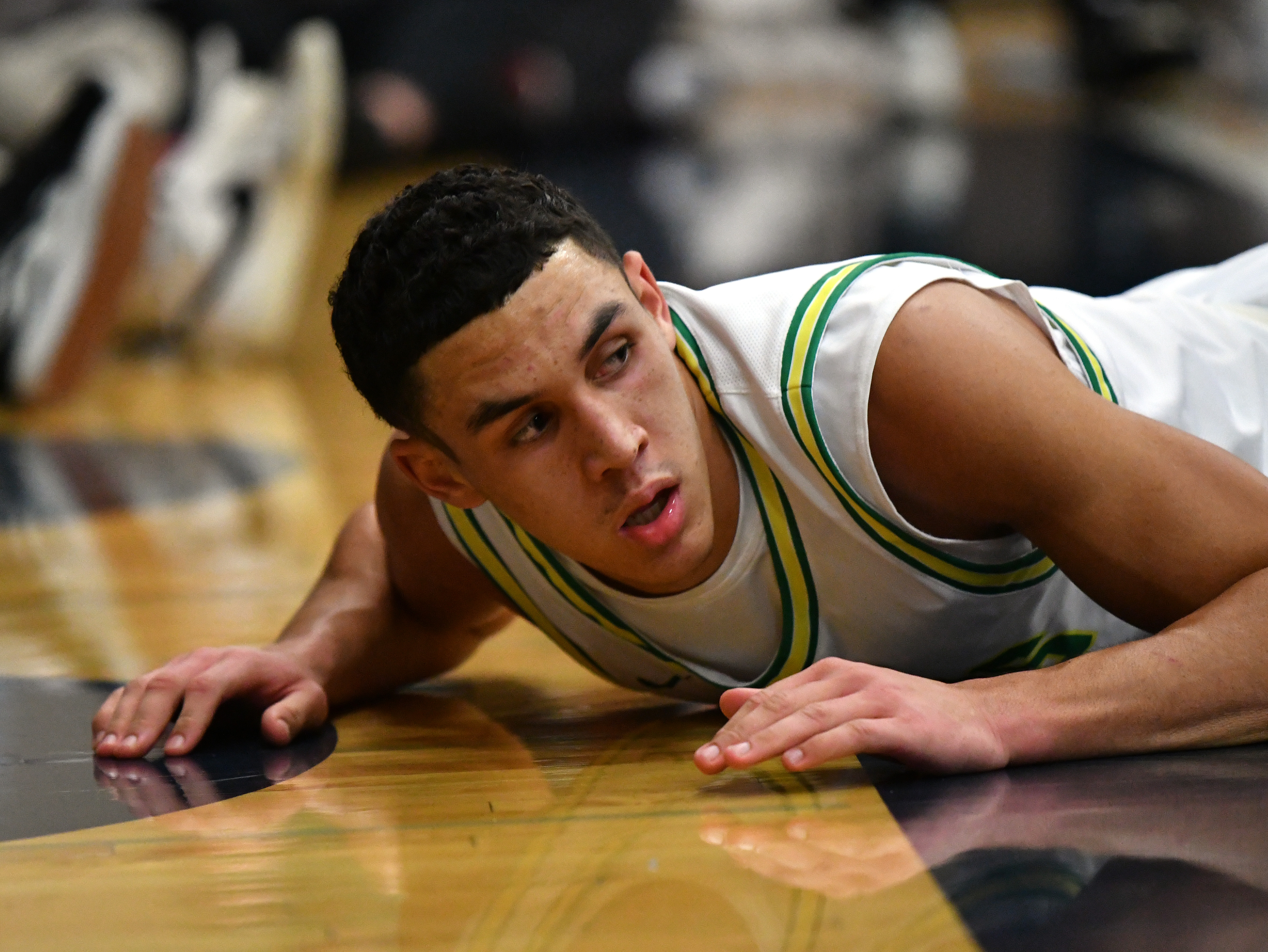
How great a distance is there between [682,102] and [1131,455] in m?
7.92

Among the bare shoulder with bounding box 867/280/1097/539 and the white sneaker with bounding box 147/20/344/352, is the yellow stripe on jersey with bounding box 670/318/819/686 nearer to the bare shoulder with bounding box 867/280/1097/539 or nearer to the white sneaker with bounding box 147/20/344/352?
the bare shoulder with bounding box 867/280/1097/539

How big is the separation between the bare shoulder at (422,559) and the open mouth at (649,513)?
1.23 ft

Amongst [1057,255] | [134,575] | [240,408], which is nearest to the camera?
[134,575]

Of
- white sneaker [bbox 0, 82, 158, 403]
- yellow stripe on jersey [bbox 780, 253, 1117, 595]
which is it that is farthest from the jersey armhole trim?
white sneaker [bbox 0, 82, 158, 403]

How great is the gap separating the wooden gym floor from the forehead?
33cm

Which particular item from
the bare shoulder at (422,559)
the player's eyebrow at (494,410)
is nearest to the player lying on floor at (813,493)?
the player's eyebrow at (494,410)

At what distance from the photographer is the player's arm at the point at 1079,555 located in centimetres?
118

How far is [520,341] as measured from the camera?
4.08 ft

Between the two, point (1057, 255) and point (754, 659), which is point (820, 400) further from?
point (1057, 255)

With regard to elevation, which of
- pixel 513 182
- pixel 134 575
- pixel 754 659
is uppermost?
pixel 513 182

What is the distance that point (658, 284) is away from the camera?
1491 millimetres

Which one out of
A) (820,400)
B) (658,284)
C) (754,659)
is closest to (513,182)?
(658,284)

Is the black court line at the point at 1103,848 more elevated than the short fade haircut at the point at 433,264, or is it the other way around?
the short fade haircut at the point at 433,264

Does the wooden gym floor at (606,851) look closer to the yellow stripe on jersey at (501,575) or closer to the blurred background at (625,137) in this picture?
the yellow stripe on jersey at (501,575)
